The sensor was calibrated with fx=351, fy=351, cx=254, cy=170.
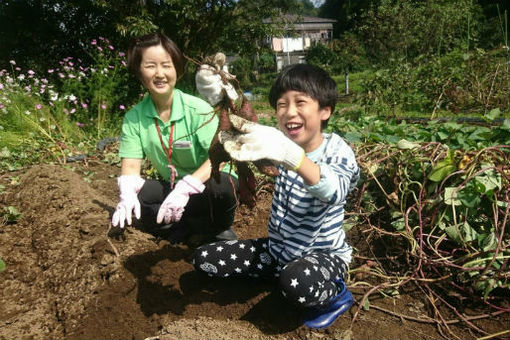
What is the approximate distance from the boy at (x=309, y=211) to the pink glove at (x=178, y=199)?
25 centimetres

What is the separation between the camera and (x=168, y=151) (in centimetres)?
187

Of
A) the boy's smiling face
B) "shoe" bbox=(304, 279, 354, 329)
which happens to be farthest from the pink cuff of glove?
"shoe" bbox=(304, 279, 354, 329)

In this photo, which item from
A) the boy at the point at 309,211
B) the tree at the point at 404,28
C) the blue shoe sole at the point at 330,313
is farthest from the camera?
the tree at the point at 404,28

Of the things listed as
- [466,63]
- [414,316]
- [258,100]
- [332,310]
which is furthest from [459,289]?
[258,100]

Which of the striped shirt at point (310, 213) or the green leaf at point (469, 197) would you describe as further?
the green leaf at point (469, 197)

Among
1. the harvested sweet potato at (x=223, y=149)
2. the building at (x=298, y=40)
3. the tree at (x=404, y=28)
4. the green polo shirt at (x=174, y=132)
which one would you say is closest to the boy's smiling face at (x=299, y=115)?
the harvested sweet potato at (x=223, y=149)

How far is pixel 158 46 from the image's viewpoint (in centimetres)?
171

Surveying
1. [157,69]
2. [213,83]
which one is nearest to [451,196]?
[213,83]

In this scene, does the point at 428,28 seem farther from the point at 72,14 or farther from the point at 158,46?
the point at 72,14

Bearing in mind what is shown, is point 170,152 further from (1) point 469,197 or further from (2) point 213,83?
(1) point 469,197

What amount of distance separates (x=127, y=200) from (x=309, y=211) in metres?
0.91

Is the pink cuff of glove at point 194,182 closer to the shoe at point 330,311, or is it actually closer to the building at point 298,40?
the shoe at point 330,311

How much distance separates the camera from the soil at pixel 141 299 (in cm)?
131

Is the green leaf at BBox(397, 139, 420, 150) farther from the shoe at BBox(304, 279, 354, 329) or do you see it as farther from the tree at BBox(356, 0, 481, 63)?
the tree at BBox(356, 0, 481, 63)
